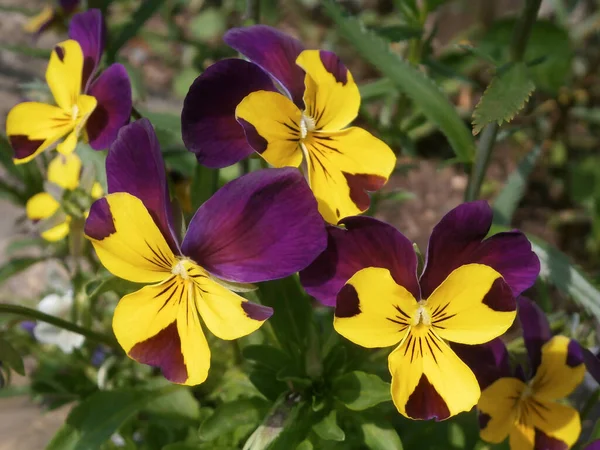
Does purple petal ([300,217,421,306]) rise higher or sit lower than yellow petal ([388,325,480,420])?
higher

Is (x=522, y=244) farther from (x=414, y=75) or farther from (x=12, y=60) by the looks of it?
(x=12, y=60)

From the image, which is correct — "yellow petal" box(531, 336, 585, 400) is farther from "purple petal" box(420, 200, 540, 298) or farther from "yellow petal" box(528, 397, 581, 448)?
"purple petal" box(420, 200, 540, 298)

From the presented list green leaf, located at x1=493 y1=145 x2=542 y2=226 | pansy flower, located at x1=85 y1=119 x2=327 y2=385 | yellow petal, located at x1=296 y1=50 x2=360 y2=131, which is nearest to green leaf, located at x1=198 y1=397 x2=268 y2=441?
pansy flower, located at x1=85 y1=119 x2=327 y2=385

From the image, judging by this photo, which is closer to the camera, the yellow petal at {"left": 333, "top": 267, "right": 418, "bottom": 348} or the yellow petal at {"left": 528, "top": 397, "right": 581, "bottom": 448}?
the yellow petal at {"left": 333, "top": 267, "right": 418, "bottom": 348}

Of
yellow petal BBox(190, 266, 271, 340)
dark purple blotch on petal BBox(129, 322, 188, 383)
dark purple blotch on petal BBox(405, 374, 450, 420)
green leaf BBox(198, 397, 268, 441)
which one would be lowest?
green leaf BBox(198, 397, 268, 441)

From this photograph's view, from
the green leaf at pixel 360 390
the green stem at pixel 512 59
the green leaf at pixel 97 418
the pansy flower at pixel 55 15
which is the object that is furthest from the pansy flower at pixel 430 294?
the pansy flower at pixel 55 15

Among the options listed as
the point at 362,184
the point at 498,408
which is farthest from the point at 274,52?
the point at 498,408

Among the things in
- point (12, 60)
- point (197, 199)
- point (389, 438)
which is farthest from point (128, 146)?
point (12, 60)
